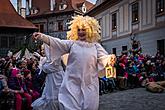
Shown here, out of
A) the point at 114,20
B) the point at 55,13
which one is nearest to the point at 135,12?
the point at 114,20

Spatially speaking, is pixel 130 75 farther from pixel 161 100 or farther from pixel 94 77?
pixel 94 77

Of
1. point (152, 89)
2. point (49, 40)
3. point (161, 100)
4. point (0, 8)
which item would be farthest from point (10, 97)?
point (0, 8)

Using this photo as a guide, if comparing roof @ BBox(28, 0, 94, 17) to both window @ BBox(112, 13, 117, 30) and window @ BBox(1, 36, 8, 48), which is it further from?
window @ BBox(112, 13, 117, 30)

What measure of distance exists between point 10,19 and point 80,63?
3918 cm

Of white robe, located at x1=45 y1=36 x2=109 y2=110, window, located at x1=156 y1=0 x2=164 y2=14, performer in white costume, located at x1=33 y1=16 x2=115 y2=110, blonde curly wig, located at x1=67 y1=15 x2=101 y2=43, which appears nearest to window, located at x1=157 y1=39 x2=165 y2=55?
window, located at x1=156 y1=0 x2=164 y2=14

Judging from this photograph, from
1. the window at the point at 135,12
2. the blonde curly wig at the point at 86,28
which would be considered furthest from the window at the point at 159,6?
the blonde curly wig at the point at 86,28

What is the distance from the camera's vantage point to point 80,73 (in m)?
5.79

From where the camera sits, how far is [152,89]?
49.8 ft

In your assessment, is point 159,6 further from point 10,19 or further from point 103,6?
point 10,19

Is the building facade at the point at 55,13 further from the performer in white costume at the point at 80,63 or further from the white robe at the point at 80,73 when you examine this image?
the white robe at the point at 80,73

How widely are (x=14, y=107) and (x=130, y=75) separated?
→ 351 inches

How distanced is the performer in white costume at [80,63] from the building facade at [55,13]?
5287 cm

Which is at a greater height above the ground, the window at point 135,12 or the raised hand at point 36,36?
the window at point 135,12

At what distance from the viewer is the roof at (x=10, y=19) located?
4312 centimetres
